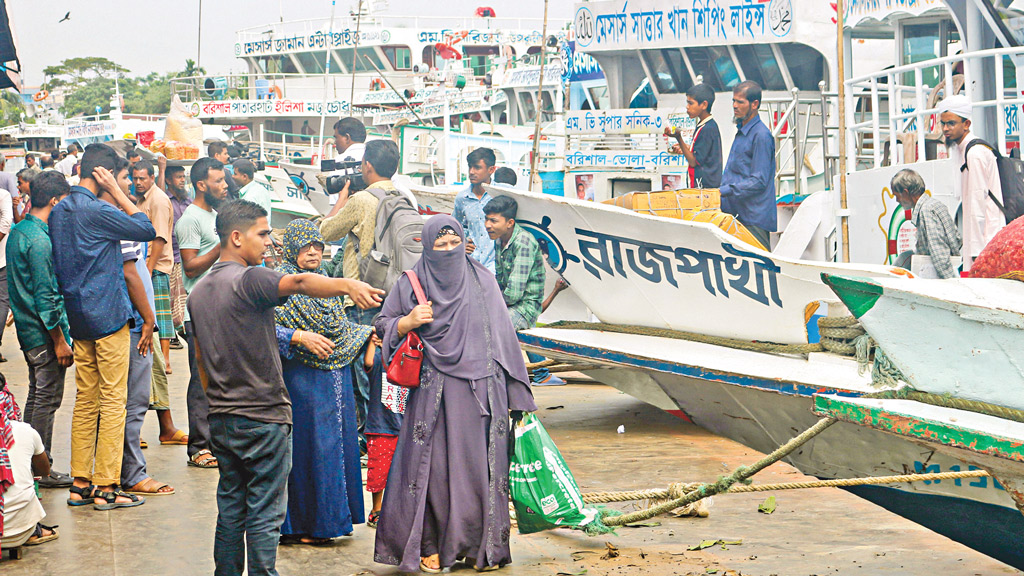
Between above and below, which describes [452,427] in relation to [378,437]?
above

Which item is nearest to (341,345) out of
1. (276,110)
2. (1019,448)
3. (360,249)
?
(360,249)

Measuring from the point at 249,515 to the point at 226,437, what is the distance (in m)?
0.29

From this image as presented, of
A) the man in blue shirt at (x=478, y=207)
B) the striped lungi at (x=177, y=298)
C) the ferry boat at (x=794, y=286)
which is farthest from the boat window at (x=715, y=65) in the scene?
the striped lungi at (x=177, y=298)

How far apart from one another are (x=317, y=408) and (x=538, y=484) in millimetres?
1018

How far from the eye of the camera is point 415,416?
423cm

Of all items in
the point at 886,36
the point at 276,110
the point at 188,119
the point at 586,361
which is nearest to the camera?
the point at 586,361

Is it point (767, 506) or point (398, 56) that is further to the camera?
point (398, 56)

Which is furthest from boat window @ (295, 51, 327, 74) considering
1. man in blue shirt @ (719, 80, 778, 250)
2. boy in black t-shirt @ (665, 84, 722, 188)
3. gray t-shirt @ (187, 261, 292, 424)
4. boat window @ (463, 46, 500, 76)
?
gray t-shirt @ (187, 261, 292, 424)

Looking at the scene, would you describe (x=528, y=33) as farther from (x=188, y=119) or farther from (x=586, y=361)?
(x=586, y=361)

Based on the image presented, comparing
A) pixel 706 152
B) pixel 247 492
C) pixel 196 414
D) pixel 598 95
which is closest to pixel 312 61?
pixel 598 95

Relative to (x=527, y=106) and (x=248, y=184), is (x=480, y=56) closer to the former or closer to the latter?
(x=527, y=106)

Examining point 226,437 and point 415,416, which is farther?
point 415,416

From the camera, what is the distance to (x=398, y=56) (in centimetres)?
3656

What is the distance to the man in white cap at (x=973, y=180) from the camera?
6254 millimetres
